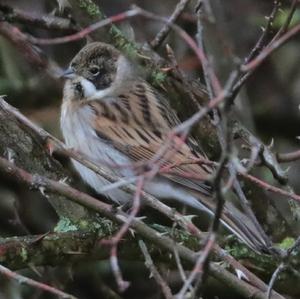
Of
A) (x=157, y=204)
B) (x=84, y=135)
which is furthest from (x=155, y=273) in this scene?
(x=84, y=135)

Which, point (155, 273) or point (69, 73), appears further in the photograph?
point (69, 73)

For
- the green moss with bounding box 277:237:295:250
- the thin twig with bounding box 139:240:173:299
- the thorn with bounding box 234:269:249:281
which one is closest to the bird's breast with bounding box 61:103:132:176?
the green moss with bounding box 277:237:295:250

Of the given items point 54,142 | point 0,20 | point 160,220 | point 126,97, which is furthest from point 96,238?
point 126,97

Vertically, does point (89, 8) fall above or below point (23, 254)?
above

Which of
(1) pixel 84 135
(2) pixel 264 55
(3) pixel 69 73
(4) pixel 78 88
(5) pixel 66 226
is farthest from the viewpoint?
(4) pixel 78 88

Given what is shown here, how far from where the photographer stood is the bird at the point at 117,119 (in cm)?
516

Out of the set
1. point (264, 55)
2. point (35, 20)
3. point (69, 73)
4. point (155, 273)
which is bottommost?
point (69, 73)

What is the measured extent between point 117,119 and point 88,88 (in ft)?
0.89

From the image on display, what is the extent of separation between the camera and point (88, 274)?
18.4 feet

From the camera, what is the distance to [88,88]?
560cm

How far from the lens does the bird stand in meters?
5.16

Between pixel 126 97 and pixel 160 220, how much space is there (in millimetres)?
743

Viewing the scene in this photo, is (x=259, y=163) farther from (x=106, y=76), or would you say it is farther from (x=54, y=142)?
(x=106, y=76)

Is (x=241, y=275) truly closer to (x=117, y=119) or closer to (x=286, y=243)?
(x=286, y=243)
